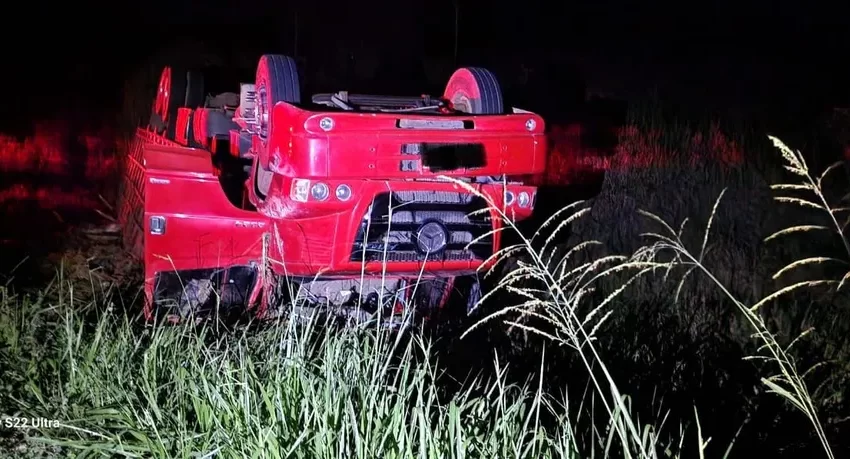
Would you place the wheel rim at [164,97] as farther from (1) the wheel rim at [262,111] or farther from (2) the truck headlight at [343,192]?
(2) the truck headlight at [343,192]

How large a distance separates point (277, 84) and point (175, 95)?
9.03 feet

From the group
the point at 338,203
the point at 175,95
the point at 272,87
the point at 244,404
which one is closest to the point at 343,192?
the point at 338,203

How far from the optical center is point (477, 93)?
220 inches

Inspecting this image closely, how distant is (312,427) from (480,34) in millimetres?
10045

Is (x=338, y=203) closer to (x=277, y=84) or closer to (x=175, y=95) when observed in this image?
(x=277, y=84)

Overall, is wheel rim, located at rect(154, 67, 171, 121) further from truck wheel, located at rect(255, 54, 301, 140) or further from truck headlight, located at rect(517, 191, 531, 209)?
truck headlight, located at rect(517, 191, 531, 209)

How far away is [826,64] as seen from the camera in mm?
9875

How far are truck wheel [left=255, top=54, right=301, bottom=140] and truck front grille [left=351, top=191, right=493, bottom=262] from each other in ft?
2.64

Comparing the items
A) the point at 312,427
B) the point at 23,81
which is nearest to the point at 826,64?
the point at 312,427

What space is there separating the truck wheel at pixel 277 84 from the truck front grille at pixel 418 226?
804 millimetres

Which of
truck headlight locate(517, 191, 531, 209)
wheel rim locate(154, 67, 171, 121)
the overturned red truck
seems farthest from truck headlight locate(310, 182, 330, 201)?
wheel rim locate(154, 67, 171, 121)

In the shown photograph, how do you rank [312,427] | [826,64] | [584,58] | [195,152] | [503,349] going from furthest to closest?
[584,58] → [826,64] → [195,152] → [503,349] → [312,427]

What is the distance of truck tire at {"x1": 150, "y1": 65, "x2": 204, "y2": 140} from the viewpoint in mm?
7562

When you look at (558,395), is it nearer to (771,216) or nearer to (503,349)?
(503,349)
